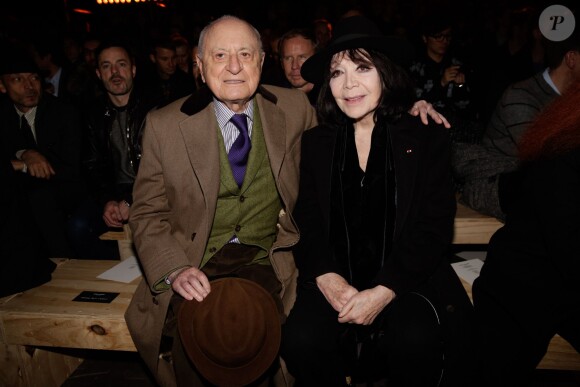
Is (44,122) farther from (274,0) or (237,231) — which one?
(274,0)

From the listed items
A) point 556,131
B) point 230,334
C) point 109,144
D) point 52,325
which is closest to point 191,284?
point 230,334

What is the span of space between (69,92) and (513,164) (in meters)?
5.80

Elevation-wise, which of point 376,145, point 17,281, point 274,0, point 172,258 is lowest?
point 17,281

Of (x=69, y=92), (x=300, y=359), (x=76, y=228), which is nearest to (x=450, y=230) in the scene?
(x=300, y=359)

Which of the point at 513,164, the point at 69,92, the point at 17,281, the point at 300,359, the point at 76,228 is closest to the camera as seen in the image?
the point at 300,359

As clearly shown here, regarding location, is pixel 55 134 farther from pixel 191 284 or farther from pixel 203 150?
pixel 191 284

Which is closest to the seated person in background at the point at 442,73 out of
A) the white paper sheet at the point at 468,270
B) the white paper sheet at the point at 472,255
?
the white paper sheet at the point at 472,255

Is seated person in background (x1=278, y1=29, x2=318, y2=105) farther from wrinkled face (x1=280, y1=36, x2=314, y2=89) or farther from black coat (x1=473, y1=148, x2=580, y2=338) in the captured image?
black coat (x1=473, y1=148, x2=580, y2=338)

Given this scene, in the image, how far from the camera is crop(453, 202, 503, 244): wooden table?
113 inches

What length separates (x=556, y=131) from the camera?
1.79 metres

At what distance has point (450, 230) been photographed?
2158mm

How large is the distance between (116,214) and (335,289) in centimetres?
196

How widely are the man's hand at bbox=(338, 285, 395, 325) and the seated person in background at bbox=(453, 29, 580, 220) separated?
1.29m

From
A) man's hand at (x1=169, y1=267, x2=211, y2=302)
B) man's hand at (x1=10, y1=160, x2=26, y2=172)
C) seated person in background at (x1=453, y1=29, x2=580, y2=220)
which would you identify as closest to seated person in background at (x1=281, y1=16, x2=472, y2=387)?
man's hand at (x1=169, y1=267, x2=211, y2=302)
